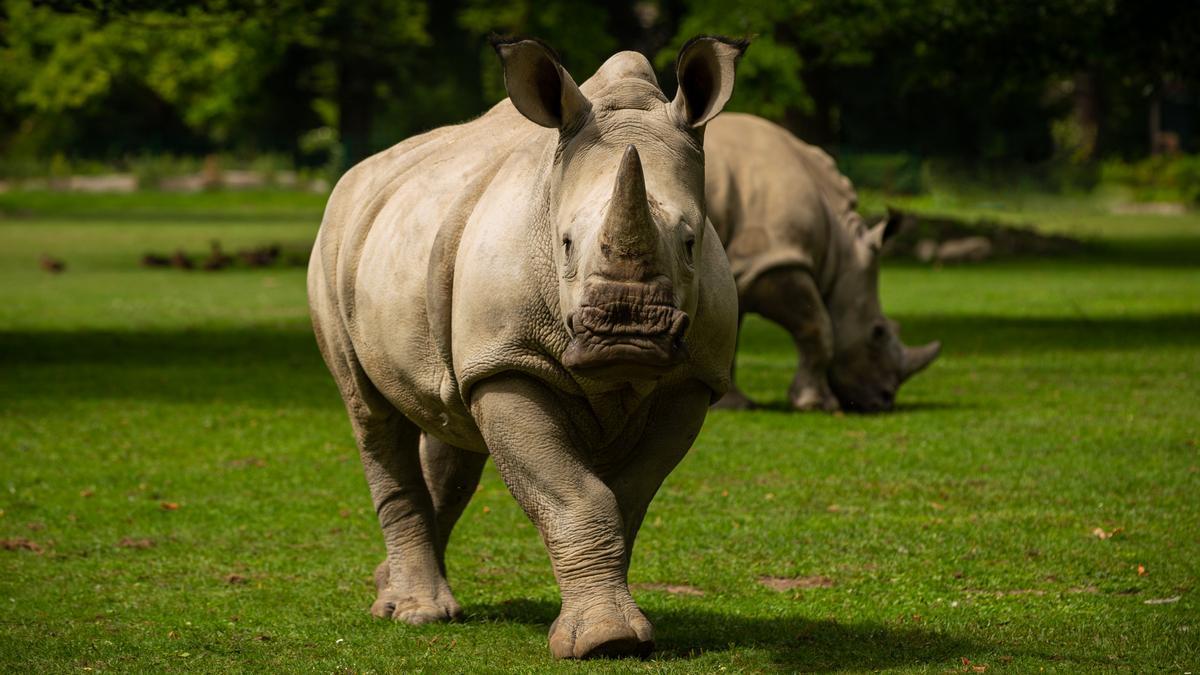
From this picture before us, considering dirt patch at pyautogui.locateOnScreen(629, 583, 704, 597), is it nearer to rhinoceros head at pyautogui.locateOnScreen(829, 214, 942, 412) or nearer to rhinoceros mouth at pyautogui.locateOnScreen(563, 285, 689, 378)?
rhinoceros mouth at pyautogui.locateOnScreen(563, 285, 689, 378)

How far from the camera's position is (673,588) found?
796 cm

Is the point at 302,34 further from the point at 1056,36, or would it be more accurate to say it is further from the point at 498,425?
the point at 498,425

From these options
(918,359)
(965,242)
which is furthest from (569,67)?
(918,359)

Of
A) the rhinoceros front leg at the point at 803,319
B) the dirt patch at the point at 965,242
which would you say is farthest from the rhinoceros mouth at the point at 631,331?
the dirt patch at the point at 965,242

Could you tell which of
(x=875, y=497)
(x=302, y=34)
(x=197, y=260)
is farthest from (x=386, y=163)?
(x=302, y=34)

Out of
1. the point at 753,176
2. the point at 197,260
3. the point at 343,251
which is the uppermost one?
the point at 343,251

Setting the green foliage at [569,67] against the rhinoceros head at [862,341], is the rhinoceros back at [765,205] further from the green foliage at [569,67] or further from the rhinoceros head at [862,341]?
the green foliage at [569,67]

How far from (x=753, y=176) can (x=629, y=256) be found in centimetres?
824

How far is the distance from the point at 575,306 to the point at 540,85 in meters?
0.91

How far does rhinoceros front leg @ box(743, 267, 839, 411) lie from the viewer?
1330cm

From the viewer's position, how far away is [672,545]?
29.2ft

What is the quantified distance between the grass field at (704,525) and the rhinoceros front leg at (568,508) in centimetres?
17

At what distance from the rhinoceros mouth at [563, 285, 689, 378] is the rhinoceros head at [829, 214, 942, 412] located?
8.66 metres

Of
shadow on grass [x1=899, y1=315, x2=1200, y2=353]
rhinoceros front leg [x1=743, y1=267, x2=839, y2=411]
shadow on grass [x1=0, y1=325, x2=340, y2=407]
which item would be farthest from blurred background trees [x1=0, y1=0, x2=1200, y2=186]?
Answer: rhinoceros front leg [x1=743, y1=267, x2=839, y2=411]
